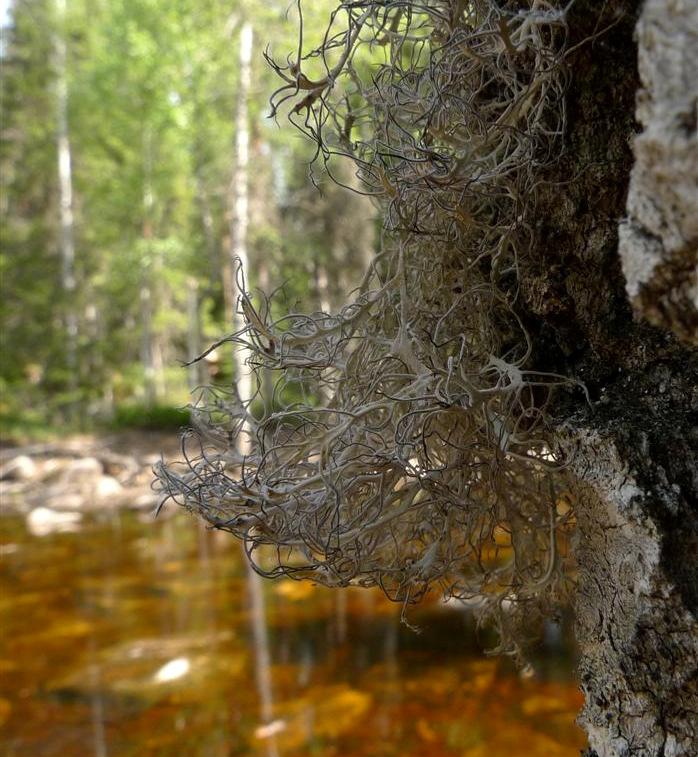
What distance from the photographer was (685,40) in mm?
677

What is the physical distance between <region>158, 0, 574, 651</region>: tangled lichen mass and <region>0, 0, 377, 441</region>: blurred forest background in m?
Result: 8.53

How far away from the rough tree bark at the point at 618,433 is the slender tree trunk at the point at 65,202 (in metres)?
14.6

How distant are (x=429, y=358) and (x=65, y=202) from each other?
626 inches

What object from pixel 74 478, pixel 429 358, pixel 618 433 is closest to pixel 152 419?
pixel 74 478

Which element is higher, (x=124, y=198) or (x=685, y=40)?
(x=124, y=198)

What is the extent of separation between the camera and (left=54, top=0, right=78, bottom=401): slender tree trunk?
14453mm

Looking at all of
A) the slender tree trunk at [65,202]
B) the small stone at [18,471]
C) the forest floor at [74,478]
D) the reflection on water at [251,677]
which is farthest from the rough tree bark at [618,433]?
the slender tree trunk at [65,202]

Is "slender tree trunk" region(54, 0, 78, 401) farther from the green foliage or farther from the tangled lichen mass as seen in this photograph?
the tangled lichen mass

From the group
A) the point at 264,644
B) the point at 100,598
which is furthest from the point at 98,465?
the point at 264,644

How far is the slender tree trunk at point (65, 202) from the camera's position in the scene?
1445 centimetres

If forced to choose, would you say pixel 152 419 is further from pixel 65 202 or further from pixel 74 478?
pixel 65 202

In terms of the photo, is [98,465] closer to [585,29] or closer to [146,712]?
[146,712]

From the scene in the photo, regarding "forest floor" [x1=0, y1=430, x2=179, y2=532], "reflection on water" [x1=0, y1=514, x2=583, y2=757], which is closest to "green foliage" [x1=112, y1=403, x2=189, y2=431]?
"forest floor" [x1=0, y1=430, x2=179, y2=532]

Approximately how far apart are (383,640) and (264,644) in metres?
0.84
